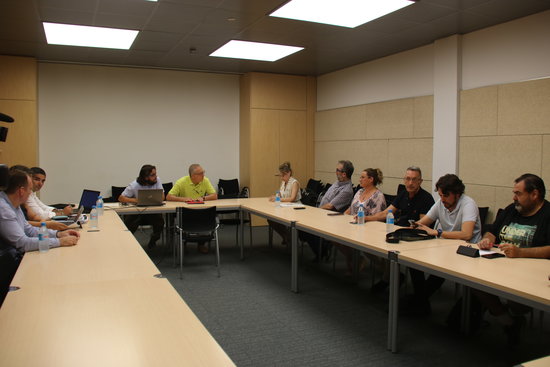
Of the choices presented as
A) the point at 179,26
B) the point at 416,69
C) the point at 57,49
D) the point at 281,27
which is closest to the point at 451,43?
the point at 416,69

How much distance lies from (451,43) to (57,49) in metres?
5.73

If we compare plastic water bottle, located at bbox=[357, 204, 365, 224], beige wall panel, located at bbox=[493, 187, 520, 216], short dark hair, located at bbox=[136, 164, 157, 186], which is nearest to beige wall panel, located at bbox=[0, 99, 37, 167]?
short dark hair, located at bbox=[136, 164, 157, 186]

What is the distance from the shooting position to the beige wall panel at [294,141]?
888 cm

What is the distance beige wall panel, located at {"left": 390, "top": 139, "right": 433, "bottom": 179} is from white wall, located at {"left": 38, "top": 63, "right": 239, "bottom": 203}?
3422 millimetres

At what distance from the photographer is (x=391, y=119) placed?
7148 mm

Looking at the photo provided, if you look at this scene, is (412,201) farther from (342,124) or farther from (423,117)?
(342,124)

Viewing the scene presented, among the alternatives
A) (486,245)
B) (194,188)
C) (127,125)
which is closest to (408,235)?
(486,245)

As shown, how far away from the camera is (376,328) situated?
3742 mm

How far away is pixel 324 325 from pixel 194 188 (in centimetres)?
336

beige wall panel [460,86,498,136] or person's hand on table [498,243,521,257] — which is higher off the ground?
beige wall panel [460,86,498,136]

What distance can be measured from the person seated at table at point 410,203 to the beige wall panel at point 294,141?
14.2 ft

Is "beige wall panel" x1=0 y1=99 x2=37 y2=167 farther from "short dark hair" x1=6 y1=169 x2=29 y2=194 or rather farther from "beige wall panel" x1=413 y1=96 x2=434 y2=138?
"beige wall panel" x1=413 y1=96 x2=434 y2=138

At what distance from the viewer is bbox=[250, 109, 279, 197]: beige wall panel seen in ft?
28.4

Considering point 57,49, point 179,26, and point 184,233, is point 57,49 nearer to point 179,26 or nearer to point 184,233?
point 179,26
